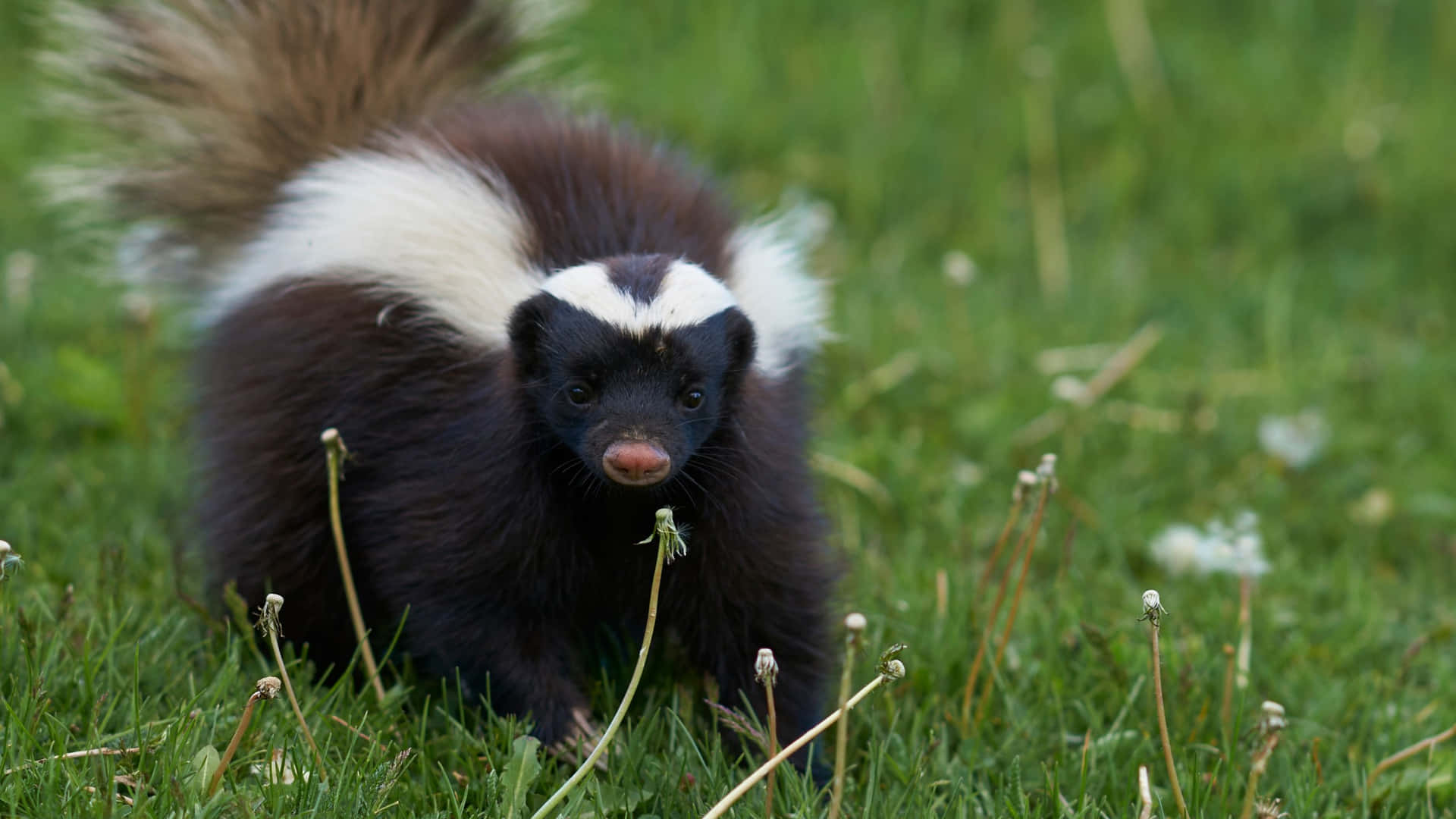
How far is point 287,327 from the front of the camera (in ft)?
11.8

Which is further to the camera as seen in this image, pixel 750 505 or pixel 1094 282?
pixel 1094 282

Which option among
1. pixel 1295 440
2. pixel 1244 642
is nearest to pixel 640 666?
pixel 1244 642

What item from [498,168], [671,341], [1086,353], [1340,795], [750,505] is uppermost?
[498,168]

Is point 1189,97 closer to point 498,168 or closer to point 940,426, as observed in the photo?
point 940,426

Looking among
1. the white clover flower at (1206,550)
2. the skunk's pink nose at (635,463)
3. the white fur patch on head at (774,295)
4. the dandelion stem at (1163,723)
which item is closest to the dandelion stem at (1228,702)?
the white clover flower at (1206,550)

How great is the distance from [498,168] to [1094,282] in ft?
13.2

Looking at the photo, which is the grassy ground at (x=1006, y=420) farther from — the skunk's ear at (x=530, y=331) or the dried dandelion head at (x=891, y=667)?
the skunk's ear at (x=530, y=331)

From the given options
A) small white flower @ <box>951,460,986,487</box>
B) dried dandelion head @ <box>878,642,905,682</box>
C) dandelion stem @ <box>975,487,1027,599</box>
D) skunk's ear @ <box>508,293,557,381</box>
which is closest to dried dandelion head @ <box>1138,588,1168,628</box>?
dried dandelion head @ <box>878,642,905,682</box>

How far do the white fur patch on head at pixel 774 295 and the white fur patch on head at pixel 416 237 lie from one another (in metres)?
0.50

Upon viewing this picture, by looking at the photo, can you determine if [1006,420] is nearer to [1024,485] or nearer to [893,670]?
[1024,485]

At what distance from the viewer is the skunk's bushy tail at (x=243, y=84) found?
161 inches

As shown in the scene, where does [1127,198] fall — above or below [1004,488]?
above

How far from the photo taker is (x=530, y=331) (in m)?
2.96

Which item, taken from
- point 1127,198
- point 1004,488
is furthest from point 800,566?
point 1127,198
